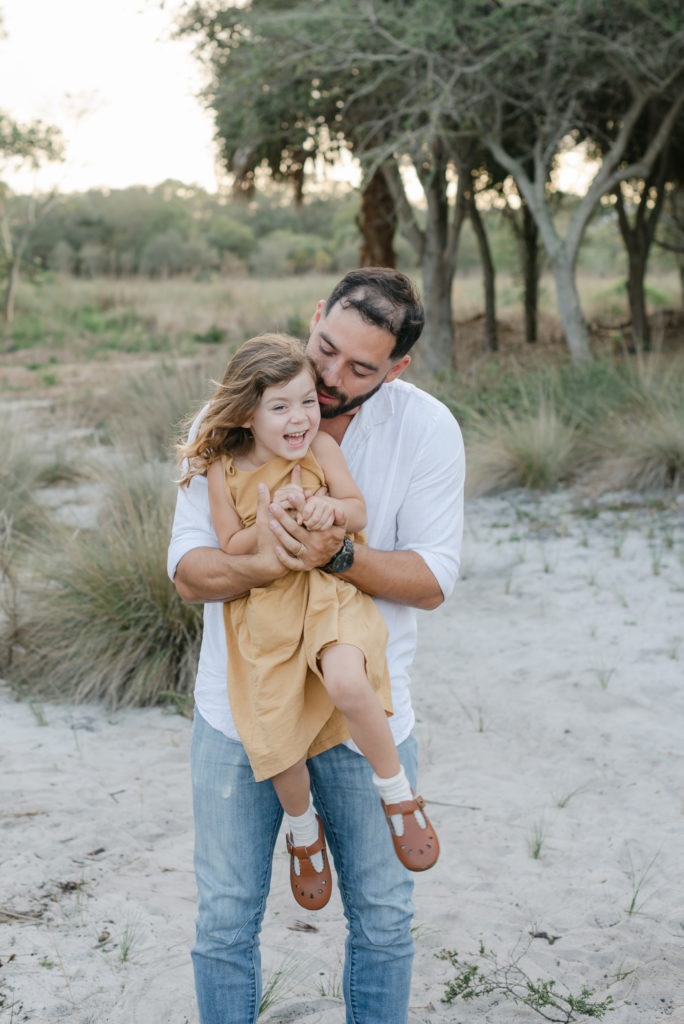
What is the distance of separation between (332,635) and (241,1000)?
0.81m

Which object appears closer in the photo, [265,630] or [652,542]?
[265,630]

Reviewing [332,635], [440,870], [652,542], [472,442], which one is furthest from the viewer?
[472,442]

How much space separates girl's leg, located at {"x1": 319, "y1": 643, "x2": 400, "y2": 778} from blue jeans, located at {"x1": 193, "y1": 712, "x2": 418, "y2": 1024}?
0.13 meters

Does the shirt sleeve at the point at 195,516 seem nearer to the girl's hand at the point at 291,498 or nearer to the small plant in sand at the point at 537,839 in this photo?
the girl's hand at the point at 291,498

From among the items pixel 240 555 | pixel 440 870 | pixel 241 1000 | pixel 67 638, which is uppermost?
pixel 240 555

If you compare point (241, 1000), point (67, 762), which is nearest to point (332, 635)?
point (241, 1000)

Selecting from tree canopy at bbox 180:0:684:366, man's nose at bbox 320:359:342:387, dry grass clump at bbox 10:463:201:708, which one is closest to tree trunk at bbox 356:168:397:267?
tree canopy at bbox 180:0:684:366

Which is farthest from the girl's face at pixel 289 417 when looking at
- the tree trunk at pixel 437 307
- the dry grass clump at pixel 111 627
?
the tree trunk at pixel 437 307

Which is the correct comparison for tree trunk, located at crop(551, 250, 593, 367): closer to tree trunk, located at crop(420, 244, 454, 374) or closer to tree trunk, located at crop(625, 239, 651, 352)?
tree trunk, located at crop(420, 244, 454, 374)

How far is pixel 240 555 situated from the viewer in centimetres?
207

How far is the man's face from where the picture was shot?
213cm

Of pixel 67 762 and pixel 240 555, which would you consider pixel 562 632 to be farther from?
pixel 240 555

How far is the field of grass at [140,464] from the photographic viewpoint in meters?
4.92

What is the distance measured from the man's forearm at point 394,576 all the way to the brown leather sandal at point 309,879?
1.82ft
